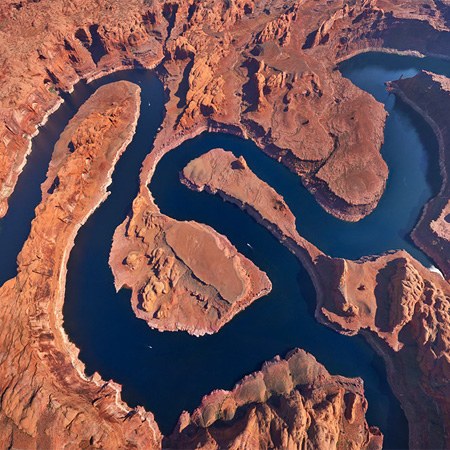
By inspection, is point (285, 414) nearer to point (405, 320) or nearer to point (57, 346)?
point (405, 320)

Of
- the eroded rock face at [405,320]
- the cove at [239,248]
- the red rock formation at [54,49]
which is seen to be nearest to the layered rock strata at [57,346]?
the cove at [239,248]

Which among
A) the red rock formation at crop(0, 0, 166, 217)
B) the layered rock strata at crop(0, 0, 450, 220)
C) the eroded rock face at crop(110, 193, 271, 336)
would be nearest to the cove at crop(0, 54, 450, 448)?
the eroded rock face at crop(110, 193, 271, 336)

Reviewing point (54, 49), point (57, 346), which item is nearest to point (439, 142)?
point (57, 346)

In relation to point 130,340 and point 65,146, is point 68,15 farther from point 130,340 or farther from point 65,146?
point 130,340

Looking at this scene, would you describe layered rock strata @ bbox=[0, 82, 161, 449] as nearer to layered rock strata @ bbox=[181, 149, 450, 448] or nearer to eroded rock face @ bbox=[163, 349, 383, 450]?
eroded rock face @ bbox=[163, 349, 383, 450]

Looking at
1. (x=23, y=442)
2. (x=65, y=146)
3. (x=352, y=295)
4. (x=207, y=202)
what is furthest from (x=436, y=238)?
(x=65, y=146)

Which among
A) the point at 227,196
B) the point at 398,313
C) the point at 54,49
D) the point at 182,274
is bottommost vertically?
the point at 182,274

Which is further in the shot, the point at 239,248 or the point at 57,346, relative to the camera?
the point at 239,248
